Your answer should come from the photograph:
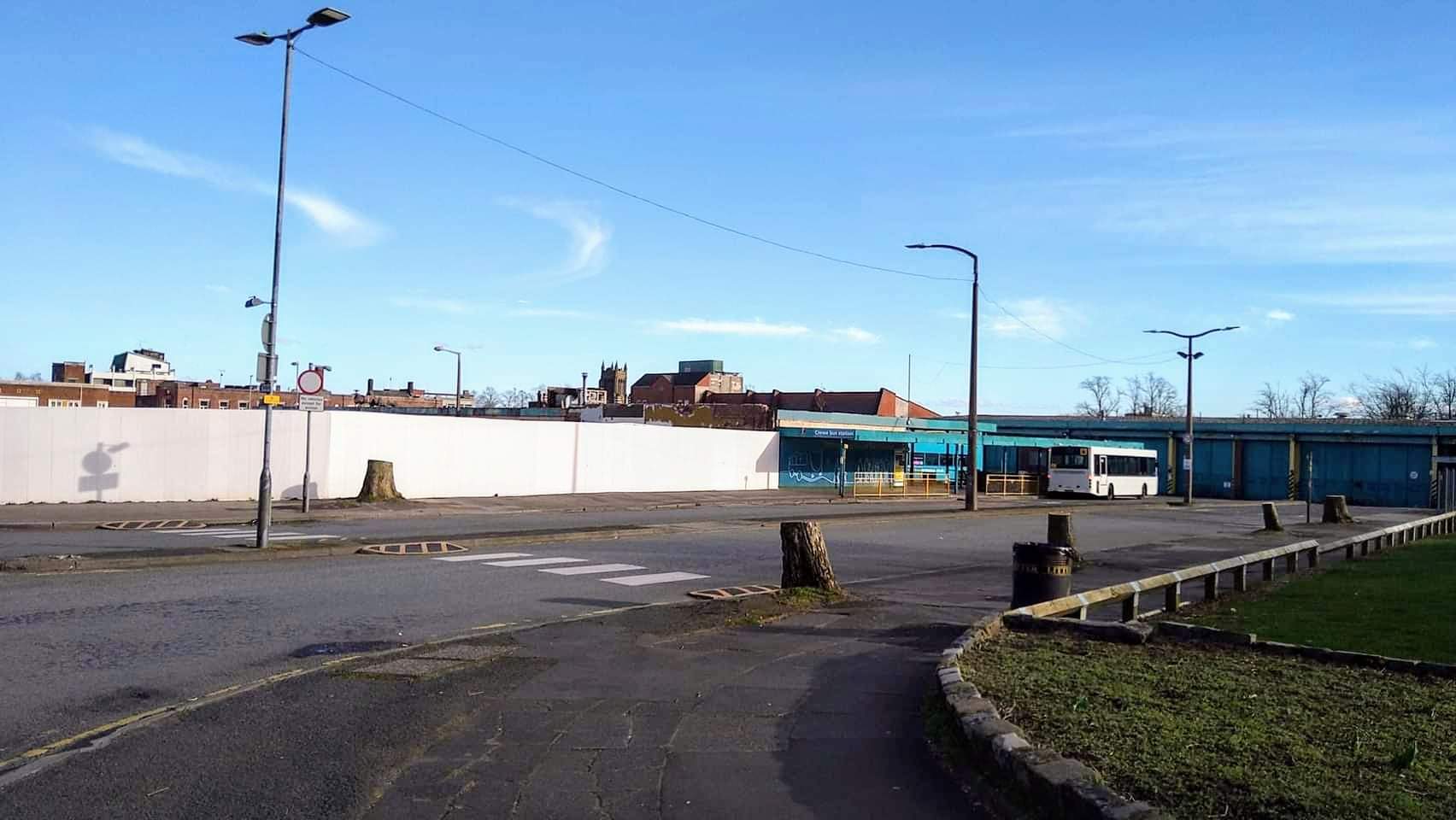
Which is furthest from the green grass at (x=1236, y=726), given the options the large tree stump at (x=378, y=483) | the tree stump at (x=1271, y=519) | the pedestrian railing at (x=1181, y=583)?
the tree stump at (x=1271, y=519)

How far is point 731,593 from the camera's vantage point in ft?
48.8

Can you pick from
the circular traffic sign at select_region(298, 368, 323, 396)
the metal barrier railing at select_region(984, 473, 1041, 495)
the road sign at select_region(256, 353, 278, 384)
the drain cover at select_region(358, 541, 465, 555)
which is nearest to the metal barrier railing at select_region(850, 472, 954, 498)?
the metal barrier railing at select_region(984, 473, 1041, 495)

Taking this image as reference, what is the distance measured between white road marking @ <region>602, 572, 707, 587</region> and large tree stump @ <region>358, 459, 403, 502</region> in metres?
16.6

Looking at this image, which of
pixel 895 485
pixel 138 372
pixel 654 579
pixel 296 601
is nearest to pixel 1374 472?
pixel 895 485

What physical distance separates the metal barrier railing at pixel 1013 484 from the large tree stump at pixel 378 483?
3689 centimetres

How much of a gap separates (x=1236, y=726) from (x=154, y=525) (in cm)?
2253

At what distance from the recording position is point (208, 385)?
86.2 meters

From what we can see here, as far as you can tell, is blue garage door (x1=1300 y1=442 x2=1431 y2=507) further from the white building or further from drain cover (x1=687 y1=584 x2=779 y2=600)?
the white building

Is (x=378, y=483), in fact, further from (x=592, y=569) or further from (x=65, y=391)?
(x=65, y=391)

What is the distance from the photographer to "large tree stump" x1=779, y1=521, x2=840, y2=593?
14.6 m

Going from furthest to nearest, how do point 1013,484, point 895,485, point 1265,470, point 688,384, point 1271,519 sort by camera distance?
point 688,384
point 1265,470
point 1013,484
point 895,485
point 1271,519

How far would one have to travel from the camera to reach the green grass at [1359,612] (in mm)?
10414

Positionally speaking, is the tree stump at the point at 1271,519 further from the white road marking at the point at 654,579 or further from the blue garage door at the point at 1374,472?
the blue garage door at the point at 1374,472

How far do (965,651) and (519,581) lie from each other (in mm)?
8187
